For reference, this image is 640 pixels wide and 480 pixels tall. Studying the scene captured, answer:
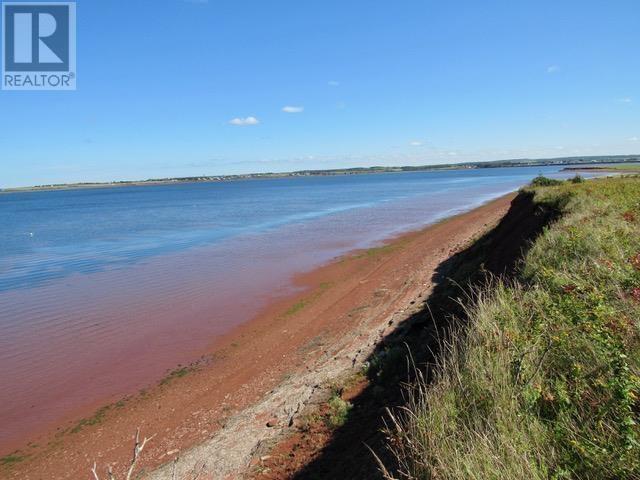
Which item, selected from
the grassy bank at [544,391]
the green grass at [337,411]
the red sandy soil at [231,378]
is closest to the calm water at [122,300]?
the red sandy soil at [231,378]

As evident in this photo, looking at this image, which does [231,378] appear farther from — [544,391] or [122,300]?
[122,300]

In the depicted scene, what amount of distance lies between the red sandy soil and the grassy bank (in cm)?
425

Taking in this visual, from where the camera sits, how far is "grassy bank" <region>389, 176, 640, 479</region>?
9.21ft

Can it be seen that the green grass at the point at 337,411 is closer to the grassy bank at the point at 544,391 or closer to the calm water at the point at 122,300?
the grassy bank at the point at 544,391

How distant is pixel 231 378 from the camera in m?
10.1

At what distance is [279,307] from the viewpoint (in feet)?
50.7

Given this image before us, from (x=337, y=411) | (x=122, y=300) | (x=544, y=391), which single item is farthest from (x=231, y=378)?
(x=122, y=300)

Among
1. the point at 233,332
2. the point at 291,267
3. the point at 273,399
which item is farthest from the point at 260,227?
the point at 273,399

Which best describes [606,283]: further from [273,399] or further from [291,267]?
[291,267]

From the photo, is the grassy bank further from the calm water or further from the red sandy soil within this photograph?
the calm water

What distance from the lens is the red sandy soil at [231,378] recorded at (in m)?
7.70

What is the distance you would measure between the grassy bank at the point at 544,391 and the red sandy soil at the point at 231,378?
13.9 ft

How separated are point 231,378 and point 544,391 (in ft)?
26.6

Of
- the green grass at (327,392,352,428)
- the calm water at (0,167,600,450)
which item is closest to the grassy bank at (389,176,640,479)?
the green grass at (327,392,352,428)
